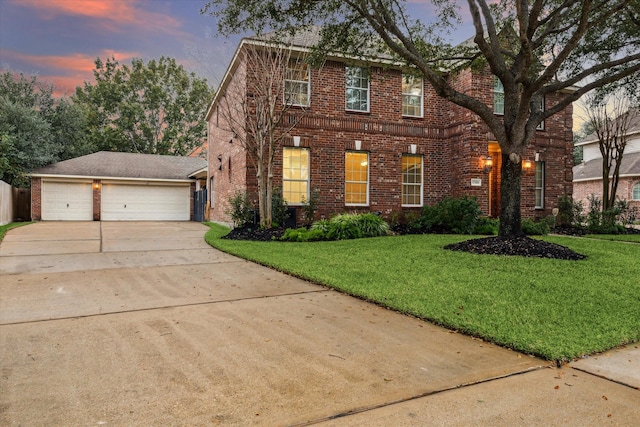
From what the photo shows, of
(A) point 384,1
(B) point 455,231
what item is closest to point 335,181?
(B) point 455,231

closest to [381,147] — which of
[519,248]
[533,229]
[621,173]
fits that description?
[533,229]

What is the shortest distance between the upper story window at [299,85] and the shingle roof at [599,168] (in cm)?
2178

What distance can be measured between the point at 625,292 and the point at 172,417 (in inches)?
202

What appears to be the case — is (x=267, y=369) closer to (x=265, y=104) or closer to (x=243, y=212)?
(x=243, y=212)

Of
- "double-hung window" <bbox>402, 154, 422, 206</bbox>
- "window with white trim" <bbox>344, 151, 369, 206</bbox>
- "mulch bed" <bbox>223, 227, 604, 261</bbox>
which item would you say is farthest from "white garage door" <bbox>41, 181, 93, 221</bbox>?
"mulch bed" <bbox>223, 227, 604, 261</bbox>

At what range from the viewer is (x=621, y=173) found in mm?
24141

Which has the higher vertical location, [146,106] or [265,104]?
[146,106]

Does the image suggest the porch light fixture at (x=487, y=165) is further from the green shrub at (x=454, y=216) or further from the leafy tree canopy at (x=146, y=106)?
the leafy tree canopy at (x=146, y=106)

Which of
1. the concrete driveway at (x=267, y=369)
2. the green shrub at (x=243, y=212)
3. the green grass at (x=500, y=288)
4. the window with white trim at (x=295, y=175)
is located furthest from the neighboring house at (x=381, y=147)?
the concrete driveway at (x=267, y=369)

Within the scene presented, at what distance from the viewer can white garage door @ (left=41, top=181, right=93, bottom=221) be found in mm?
19891

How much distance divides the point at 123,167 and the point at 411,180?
16.4 m

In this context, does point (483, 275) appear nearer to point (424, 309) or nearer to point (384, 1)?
point (424, 309)

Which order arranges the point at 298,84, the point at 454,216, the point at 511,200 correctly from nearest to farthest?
the point at 511,200, the point at 454,216, the point at 298,84

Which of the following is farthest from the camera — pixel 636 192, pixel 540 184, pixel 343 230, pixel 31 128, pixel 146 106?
pixel 146 106
